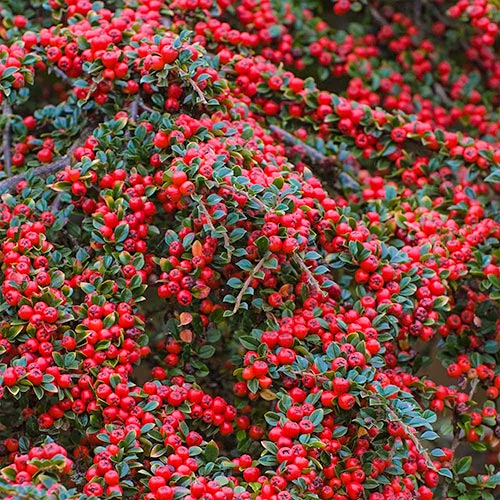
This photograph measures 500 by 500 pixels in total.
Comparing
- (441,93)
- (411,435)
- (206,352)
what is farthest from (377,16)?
(411,435)

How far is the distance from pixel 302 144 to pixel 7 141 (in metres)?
0.69

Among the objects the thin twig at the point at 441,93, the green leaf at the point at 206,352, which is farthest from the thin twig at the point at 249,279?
the thin twig at the point at 441,93

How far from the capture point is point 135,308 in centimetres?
174

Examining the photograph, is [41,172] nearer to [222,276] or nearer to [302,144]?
[222,276]

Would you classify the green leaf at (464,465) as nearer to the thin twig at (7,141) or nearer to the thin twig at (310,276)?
the thin twig at (310,276)

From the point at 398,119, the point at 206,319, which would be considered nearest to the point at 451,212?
the point at 398,119

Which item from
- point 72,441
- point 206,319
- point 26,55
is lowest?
point 72,441

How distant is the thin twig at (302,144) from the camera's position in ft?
6.88

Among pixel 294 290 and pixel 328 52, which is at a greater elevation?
pixel 328 52

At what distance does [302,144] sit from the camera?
2094 mm

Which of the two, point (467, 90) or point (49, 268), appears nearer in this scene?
point (49, 268)

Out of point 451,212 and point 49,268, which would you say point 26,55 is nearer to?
point 49,268

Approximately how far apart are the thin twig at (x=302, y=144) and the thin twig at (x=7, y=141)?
0.61 metres

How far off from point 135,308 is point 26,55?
0.59 metres
